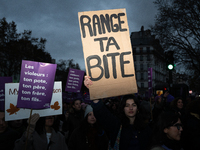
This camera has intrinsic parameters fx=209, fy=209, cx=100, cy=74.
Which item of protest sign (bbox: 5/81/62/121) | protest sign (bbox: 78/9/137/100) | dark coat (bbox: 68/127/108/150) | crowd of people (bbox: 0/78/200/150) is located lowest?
dark coat (bbox: 68/127/108/150)

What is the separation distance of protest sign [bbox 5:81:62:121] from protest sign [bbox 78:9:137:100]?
142cm

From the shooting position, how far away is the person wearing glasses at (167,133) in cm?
238

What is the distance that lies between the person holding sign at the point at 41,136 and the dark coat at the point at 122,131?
47.1 inches

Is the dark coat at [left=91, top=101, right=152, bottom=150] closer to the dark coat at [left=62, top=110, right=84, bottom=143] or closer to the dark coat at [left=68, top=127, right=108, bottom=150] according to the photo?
the dark coat at [left=68, top=127, right=108, bottom=150]

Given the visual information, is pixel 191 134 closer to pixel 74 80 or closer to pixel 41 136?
pixel 41 136

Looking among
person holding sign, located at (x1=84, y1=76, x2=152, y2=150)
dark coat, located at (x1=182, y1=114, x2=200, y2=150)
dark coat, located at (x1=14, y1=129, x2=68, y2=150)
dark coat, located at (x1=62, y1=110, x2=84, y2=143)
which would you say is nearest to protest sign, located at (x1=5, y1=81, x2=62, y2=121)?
dark coat, located at (x1=14, y1=129, x2=68, y2=150)

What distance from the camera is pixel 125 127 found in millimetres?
2721

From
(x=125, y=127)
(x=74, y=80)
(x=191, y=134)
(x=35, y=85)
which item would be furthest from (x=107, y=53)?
(x=74, y=80)

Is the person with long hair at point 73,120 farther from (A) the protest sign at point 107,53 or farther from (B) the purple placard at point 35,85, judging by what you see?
(A) the protest sign at point 107,53

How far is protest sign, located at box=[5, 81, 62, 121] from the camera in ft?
12.2

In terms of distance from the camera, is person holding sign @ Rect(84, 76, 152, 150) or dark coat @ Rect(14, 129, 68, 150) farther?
dark coat @ Rect(14, 129, 68, 150)

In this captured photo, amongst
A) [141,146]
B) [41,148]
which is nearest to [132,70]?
[141,146]

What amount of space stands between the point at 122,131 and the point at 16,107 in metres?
1.97

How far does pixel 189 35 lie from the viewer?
14.7 metres
